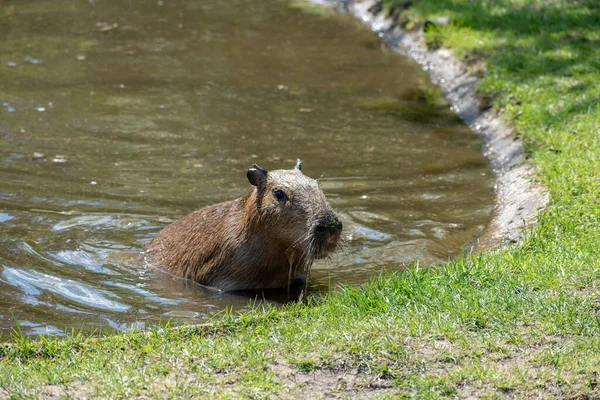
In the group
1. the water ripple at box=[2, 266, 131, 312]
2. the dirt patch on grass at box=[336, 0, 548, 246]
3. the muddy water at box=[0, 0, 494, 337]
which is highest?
the dirt patch on grass at box=[336, 0, 548, 246]

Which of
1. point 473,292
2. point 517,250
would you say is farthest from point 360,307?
point 517,250

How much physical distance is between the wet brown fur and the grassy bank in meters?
0.67

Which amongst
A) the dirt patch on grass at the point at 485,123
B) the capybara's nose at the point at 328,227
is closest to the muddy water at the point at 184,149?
the dirt patch on grass at the point at 485,123

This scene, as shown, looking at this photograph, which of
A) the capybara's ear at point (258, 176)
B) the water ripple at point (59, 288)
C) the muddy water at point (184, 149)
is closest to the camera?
the water ripple at point (59, 288)

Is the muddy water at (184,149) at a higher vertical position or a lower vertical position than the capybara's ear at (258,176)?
lower

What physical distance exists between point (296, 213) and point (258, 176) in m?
0.44

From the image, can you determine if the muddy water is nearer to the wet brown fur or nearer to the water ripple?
the water ripple

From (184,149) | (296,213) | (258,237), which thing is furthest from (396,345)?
(184,149)

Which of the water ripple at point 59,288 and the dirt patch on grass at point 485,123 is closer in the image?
the water ripple at point 59,288

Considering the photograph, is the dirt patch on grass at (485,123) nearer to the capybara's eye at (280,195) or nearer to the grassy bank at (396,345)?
the grassy bank at (396,345)

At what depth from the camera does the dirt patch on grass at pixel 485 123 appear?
26.1ft

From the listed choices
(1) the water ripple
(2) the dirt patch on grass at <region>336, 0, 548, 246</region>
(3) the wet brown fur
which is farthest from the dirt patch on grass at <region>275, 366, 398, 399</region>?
(2) the dirt patch on grass at <region>336, 0, 548, 246</region>

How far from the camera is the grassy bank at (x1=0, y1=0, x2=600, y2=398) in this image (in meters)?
4.80

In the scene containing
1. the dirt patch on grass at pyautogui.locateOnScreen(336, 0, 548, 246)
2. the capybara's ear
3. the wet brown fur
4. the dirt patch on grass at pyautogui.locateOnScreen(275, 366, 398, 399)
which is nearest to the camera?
the dirt patch on grass at pyautogui.locateOnScreen(275, 366, 398, 399)
